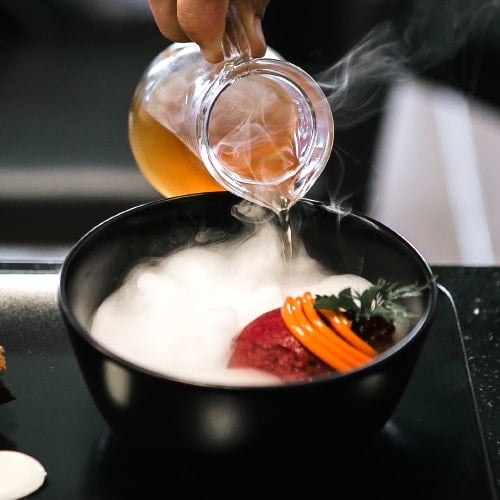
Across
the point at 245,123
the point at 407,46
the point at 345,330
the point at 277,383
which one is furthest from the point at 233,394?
the point at 407,46

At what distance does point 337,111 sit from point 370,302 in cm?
57

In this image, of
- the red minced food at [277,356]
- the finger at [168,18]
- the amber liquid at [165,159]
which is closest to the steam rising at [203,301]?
the red minced food at [277,356]

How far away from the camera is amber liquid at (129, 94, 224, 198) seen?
117cm

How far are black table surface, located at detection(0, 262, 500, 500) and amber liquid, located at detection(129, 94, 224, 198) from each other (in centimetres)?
20

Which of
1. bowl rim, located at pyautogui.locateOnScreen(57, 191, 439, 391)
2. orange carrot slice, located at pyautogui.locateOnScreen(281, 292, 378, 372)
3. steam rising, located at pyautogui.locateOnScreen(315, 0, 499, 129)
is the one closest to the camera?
bowl rim, located at pyautogui.locateOnScreen(57, 191, 439, 391)

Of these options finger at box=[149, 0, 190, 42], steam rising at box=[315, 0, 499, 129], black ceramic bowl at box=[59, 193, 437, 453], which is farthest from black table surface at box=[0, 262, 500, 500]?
steam rising at box=[315, 0, 499, 129]

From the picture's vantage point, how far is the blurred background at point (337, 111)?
62.2 inches

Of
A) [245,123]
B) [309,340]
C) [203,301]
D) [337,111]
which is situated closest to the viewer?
[309,340]

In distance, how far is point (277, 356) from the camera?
0.86 metres

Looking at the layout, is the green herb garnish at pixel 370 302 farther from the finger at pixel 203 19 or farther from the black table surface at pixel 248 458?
the finger at pixel 203 19

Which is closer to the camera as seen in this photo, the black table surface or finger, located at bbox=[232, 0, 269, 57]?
the black table surface

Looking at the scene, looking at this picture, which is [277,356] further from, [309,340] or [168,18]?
[168,18]

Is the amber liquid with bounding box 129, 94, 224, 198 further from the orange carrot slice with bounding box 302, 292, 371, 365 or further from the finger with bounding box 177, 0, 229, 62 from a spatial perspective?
the orange carrot slice with bounding box 302, 292, 371, 365

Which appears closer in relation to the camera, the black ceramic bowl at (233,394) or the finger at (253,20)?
the black ceramic bowl at (233,394)
